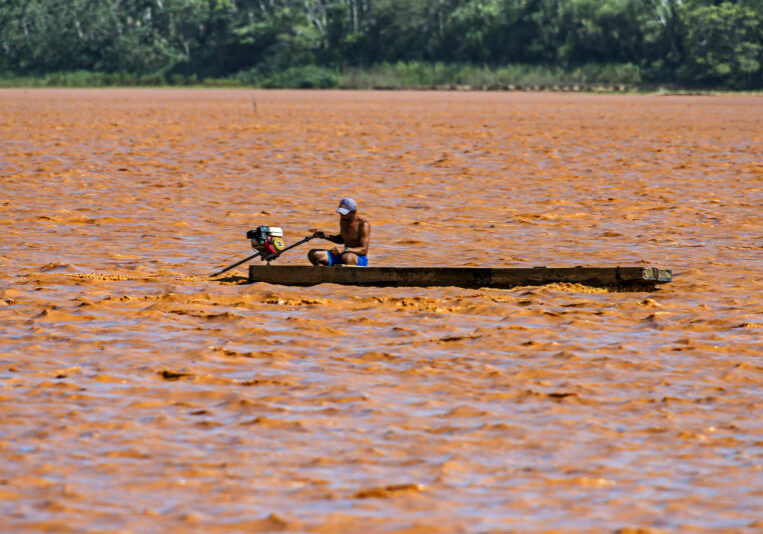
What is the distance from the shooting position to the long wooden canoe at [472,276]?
41.8 ft

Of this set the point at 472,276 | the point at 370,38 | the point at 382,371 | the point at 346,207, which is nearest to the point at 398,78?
the point at 370,38

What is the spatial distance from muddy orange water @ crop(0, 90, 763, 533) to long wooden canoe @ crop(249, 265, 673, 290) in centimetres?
15

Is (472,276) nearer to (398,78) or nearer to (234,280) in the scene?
(234,280)

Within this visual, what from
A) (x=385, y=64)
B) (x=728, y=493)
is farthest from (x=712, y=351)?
(x=385, y=64)

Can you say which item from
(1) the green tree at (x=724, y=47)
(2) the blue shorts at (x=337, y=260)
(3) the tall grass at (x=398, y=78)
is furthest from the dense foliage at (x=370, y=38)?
(2) the blue shorts at (x=337, y=260)

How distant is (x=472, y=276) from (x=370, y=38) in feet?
371

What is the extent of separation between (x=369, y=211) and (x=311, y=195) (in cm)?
238

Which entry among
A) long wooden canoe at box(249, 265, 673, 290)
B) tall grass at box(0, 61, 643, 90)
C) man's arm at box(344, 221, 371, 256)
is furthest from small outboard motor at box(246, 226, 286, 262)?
tall grass at box(0, 61, 643, 90)

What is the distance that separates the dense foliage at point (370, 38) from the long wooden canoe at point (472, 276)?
8891 cm

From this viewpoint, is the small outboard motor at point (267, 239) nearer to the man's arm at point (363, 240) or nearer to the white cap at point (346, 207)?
the white cap at point (346, 207)

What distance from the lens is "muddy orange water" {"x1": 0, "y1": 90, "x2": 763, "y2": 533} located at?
6.77 meters

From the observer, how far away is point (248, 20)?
13112 cm

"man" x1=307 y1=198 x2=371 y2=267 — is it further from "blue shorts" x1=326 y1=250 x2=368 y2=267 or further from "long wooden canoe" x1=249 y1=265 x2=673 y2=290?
"long wooden canoe" x1=249 y1=265 x2=673 y2=290

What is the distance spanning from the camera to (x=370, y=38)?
12381 cm
